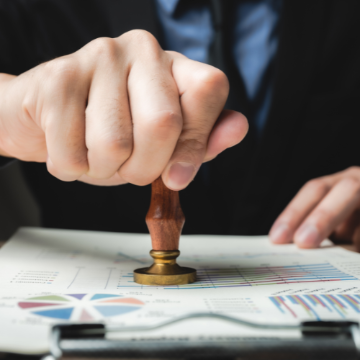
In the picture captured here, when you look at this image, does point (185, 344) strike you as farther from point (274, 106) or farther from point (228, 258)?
point (274, 106)

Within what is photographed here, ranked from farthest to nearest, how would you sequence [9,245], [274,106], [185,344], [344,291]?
1. [274,106]
2. [9,245]
3. [344,291]
4. [185,344]

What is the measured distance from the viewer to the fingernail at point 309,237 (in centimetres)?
65

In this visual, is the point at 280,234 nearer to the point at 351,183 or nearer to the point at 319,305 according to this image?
the point at 351,183

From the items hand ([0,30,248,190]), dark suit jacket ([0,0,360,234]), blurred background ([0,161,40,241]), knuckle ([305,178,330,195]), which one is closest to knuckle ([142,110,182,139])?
hand ([0,30,248,190])

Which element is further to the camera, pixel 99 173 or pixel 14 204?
pixel 14 204

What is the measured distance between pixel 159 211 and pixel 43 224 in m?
0.79

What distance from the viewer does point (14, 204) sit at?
3.52 ft

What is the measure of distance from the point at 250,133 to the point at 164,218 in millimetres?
633

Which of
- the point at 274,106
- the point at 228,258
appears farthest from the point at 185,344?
the point at 274,106

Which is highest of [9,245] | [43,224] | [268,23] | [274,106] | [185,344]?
[268,23]

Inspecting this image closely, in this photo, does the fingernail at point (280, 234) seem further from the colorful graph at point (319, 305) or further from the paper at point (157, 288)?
the colorful graph at point (319, 305)

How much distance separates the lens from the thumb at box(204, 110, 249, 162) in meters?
0.42

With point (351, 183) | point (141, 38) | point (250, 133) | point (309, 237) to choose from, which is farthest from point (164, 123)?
point (250, 133)

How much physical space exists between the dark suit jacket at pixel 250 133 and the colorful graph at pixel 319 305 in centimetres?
62
